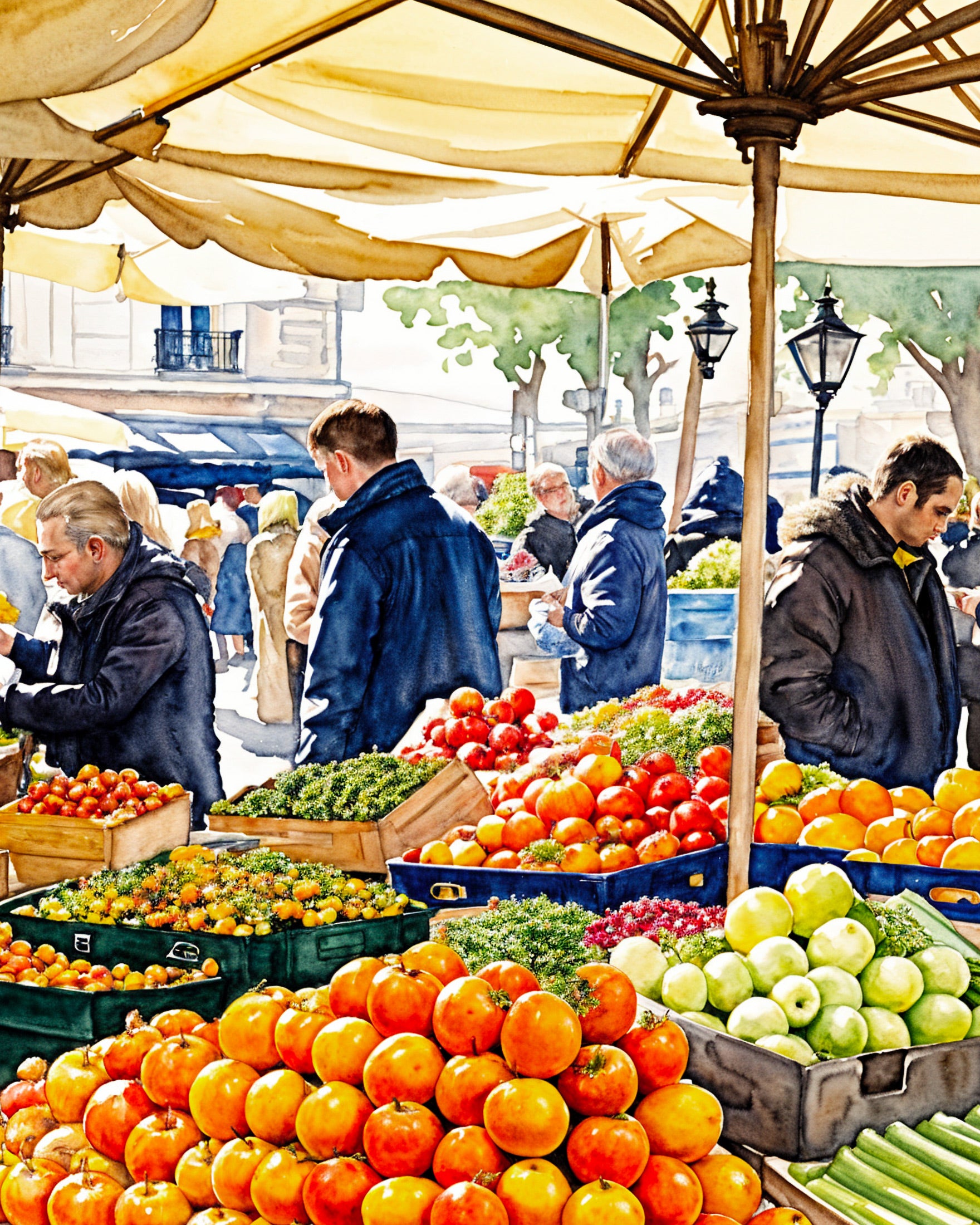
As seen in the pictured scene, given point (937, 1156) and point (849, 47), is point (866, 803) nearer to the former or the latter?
point (937, 1156)

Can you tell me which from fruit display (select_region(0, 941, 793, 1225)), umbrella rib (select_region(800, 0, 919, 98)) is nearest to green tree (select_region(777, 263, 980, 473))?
umbrella rib (select_region(800, 0, 919, 98))

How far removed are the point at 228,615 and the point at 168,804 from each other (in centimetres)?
698

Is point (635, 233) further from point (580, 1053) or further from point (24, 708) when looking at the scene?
point (580, 1053)

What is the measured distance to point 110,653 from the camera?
371cm

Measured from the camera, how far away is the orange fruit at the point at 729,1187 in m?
1.77

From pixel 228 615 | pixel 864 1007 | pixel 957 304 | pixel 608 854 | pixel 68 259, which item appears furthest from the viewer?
pixel 957 304

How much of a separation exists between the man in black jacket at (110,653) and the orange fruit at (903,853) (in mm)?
2075

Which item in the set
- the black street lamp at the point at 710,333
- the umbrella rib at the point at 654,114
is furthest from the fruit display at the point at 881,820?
the black street lamp at the point at 710,333

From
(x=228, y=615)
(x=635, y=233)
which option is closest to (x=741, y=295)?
(x=228, y=615)

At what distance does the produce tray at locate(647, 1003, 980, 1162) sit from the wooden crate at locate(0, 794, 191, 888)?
1.66 meters

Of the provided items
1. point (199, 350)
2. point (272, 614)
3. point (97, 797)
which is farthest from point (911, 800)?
point (199, 350)

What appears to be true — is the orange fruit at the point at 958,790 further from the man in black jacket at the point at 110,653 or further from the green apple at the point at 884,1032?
the man in black jacket at the point at 110,653

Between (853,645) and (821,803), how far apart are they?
79cm

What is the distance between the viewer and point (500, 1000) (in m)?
1.81
